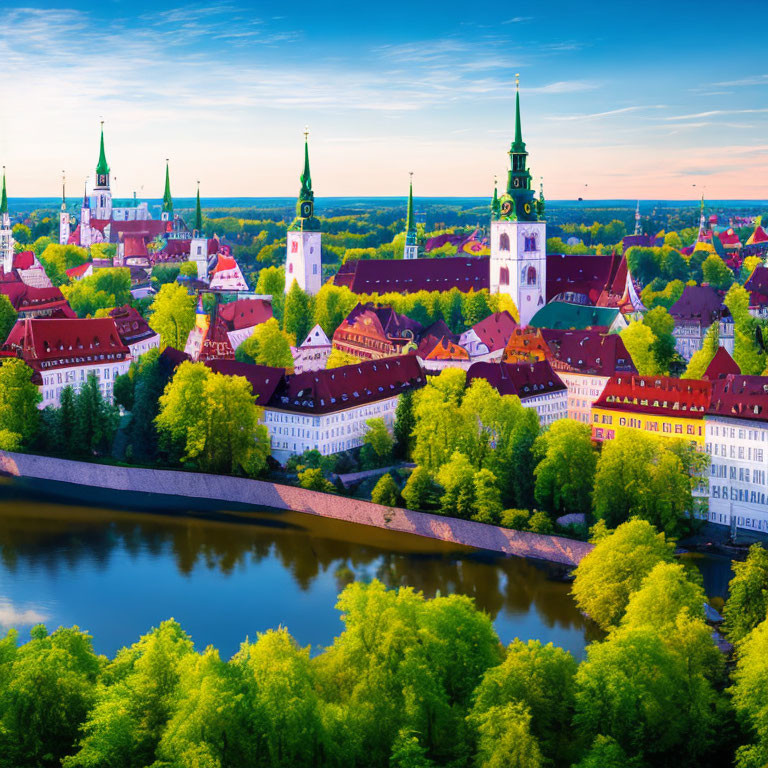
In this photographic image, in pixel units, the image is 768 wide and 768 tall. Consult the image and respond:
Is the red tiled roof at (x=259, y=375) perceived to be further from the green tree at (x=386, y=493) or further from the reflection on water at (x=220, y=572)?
the green tree at (x=386, y=493)

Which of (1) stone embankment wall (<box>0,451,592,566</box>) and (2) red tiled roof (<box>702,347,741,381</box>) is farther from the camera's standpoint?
(2) red tiled roof (<box>702,347,741,381</box>)

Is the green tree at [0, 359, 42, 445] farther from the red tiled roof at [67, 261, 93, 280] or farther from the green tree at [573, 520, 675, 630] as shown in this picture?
the red tiled roof at [67, 261, 93, 280]

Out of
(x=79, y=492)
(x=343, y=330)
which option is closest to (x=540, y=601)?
(x=79, y=492)

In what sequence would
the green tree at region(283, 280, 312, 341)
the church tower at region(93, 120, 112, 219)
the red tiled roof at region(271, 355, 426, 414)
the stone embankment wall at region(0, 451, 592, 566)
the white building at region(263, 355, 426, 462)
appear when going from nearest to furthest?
1. the stone embankment wall at region(0, 451, 592, 566)
2. the white building at region(263, 355, 426, 462)
3. the red tiled roof at region(271, 355, 426, 414)
4. the green tree at region(283, 280, 312, 341)
5. the church tower at region(93, 120, 112, 219)

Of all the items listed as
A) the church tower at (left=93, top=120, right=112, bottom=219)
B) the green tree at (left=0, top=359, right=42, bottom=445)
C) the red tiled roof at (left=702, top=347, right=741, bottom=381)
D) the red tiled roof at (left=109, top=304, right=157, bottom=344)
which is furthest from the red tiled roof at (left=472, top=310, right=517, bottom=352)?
the church tower at (left=93, top=120, right=112, bottom=219)

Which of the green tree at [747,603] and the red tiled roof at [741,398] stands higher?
the red tiled roof at [741,398]

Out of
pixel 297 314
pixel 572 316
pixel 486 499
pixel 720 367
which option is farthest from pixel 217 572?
pixel 297 314

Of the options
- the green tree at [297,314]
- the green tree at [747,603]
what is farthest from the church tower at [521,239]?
the green tree at [747,603]
